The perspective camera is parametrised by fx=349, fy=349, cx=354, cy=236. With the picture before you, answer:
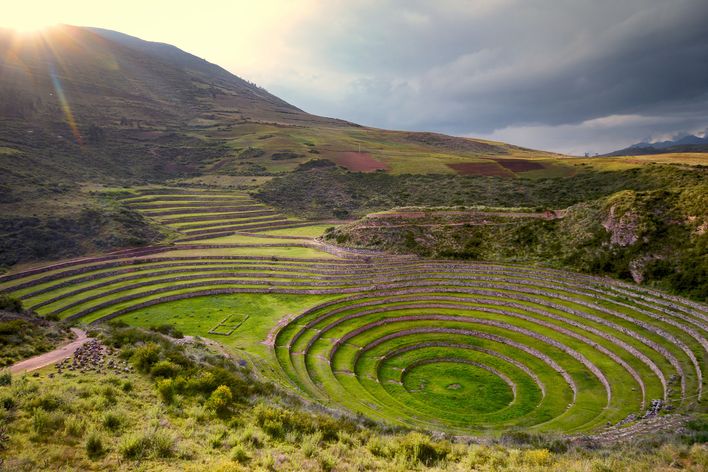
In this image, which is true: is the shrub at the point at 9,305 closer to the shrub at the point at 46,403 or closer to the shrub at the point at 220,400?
the shrub at the point at 46,403

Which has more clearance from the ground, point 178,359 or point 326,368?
point 178,359

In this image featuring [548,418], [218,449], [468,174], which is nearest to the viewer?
[218,449]

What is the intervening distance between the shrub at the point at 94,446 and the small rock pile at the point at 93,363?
6188 mm

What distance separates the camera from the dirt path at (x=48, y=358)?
48.2 feet

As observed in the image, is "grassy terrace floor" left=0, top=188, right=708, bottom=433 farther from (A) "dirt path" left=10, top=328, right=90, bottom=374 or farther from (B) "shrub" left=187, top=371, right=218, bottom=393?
(A) "dirt path" left=10, top=328, right=90, bottom=374

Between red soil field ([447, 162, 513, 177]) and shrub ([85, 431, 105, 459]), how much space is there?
8859 centimetres

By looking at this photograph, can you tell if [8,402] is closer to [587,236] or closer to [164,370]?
[164,370]

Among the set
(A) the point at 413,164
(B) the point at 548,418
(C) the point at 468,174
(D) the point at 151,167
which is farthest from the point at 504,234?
(D) the point at 151,167

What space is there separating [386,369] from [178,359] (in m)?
15.1

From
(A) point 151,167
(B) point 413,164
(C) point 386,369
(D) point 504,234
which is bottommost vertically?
(C) point 386,369

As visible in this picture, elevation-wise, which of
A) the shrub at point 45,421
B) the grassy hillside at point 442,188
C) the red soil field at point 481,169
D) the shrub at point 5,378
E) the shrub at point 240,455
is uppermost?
the red soil field at point 481,169

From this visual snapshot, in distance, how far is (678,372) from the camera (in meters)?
21.3

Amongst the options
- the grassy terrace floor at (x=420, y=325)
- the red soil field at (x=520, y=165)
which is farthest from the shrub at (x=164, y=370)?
the red soil field at (x=520, y=165)

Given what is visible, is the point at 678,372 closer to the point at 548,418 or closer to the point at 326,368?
the point at 548,418
